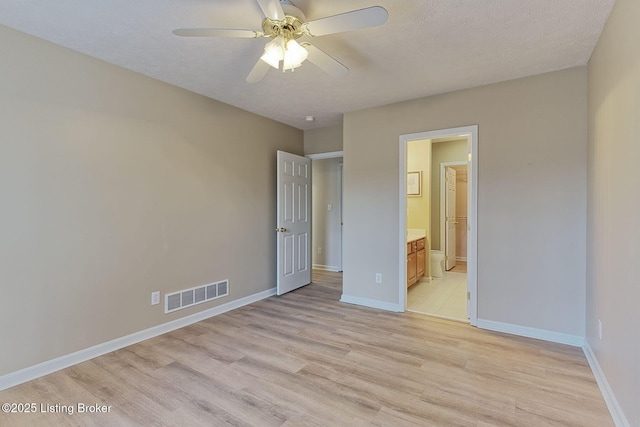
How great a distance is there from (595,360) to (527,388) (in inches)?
26.3

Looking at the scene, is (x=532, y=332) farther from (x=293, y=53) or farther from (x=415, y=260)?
(x=293, y=53)

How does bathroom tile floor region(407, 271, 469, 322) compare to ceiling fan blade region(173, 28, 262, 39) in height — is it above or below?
below

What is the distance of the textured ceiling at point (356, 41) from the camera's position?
1862mm

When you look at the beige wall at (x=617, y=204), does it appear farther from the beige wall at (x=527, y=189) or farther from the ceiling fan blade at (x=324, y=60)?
the ceiling fan blade at (x=324, y=60)

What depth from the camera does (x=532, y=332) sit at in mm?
2842

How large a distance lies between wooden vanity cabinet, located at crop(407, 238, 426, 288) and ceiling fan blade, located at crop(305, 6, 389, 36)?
299 centimetres

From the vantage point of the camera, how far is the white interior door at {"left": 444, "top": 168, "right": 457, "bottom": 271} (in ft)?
19.1

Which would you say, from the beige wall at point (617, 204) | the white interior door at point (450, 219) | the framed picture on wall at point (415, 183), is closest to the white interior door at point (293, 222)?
the framed picture on wall at point (415, 183)

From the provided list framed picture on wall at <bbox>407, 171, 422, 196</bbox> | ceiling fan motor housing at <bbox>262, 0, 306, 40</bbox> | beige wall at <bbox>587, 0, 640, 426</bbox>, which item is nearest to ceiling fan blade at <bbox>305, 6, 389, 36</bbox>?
ceiling fan motor housing at <bbox>262, 0, 306, 40</bbox>

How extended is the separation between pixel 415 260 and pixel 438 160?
8.20 feet

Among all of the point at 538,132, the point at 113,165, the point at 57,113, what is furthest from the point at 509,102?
the point at 57,113

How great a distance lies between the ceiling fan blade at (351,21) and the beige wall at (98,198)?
194 centimetres

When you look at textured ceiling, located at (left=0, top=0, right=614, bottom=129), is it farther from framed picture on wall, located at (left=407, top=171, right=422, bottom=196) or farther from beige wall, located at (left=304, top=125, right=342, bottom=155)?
framed picture on wall, located at (left=407, top=171, right=422, bottom=196)

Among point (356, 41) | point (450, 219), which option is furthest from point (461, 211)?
point (356, 41)
